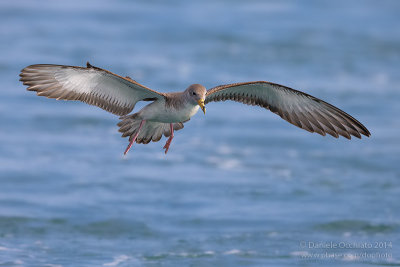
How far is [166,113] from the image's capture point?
11086 mm

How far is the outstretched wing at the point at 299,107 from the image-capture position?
11812 mm

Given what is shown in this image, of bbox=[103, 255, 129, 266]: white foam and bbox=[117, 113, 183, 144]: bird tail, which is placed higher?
bbox=[117, 113, 183, 144]: bird tail

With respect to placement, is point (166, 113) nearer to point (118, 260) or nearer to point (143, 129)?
point (143, 129)

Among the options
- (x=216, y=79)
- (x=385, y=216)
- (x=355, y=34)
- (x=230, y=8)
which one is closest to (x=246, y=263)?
(x=385, y=216)

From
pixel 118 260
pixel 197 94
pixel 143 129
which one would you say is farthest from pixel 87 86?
pixel 118 260

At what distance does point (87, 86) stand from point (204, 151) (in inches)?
379

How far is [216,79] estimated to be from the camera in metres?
25.1

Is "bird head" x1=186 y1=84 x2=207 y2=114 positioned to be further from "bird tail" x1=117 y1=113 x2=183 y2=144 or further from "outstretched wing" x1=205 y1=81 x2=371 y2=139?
"bird tail" x1=117 y1=113 x2=183 y2=144

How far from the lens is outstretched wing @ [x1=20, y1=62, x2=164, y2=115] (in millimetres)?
10836

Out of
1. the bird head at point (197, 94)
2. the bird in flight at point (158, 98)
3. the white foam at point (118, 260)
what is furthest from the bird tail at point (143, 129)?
the white foam at point (118, 260)

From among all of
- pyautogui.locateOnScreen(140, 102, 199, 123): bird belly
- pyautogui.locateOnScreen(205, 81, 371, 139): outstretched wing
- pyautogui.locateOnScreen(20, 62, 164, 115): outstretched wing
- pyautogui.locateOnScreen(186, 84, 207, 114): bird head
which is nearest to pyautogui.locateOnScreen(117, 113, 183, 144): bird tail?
pyautogui.locateOnScreen(20, 62, 164, 115): outstretched wing

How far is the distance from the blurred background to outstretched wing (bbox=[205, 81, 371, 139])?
362cm

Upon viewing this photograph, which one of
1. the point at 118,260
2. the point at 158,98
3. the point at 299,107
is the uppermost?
the point at 299,107

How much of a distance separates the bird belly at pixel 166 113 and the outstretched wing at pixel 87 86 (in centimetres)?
18
